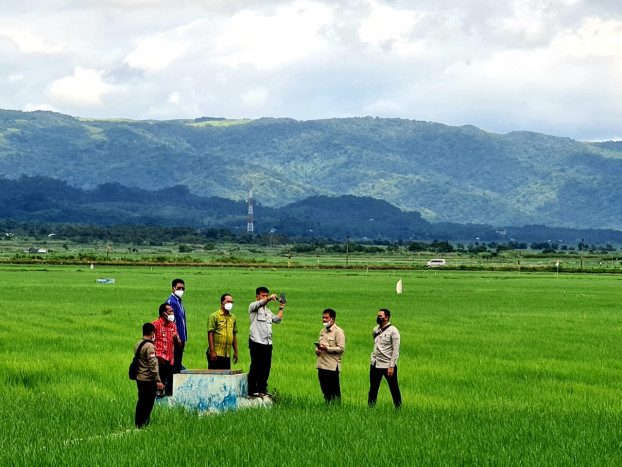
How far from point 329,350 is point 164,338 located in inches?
123

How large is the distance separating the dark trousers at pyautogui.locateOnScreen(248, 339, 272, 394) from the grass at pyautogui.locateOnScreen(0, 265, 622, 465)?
573 mm

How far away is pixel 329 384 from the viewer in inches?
746

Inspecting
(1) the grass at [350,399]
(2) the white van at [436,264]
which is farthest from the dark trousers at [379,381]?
(2) the white van at [436,264]

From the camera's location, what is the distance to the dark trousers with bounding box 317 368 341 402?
18844 mm

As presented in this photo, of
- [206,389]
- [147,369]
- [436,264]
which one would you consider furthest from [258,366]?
[436,264]

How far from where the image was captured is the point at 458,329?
3881 cm

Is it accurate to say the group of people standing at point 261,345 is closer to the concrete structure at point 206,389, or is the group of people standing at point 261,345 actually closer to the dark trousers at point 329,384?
the dark trousers at point 329,384

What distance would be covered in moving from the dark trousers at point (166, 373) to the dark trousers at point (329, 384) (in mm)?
2854

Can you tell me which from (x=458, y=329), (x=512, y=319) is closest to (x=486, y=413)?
(x=458, y=329)

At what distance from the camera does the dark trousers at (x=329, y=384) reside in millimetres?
18844

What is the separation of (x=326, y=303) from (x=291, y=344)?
24.7 metres

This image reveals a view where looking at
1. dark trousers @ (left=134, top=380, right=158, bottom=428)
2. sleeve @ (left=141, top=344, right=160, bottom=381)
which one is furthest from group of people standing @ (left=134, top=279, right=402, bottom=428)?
sleeve @ (left=141, top=344, right=160, bottom=381)

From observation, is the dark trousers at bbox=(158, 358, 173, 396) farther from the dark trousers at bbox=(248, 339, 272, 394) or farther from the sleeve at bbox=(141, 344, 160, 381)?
the sleeve at bbox=(141, 344, 160, 381)

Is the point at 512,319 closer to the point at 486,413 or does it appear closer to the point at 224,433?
the point at 486,413
